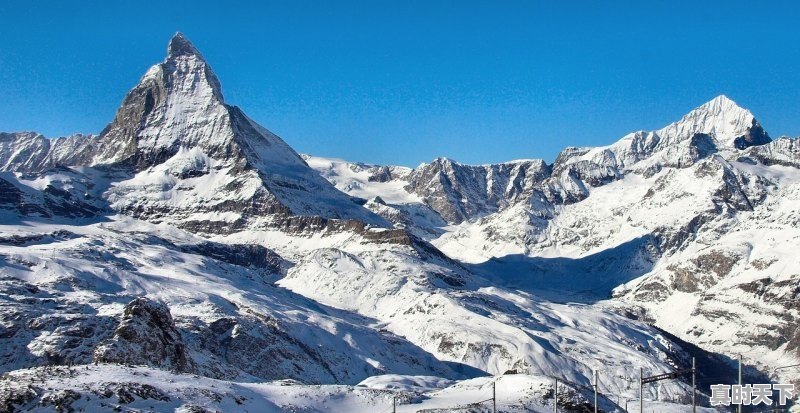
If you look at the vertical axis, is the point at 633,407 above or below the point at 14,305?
below

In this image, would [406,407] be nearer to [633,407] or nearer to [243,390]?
[243,390]

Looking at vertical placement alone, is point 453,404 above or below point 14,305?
below

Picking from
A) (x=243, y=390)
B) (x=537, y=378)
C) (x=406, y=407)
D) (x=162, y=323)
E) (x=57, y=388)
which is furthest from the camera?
(x=162, y=323)

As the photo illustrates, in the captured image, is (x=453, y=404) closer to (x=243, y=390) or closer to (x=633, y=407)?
(x=243, y=390)

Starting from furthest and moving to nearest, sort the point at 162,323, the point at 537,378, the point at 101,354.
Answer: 1. the point at 162,323
2. the point at 101,354
3. the point at 537,378

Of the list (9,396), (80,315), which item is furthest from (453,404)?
(80,315)

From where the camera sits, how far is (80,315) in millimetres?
180500

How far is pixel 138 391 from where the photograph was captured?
277 feet

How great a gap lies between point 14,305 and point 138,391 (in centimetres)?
11430

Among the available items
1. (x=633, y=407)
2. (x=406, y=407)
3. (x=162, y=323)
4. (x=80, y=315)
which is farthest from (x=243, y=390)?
(x=80, y=315)

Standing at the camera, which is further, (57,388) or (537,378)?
(537,378)

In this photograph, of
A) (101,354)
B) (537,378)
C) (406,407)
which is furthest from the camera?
(101,354)

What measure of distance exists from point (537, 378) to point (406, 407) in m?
17.7

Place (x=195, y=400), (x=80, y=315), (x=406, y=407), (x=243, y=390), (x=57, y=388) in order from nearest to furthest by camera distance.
→ 1. (x=57, y=388)
2. (x=195, y=400)
3. (x=243, y=390)
4. (x=406, y=407)
5. (x=80, y=315)
